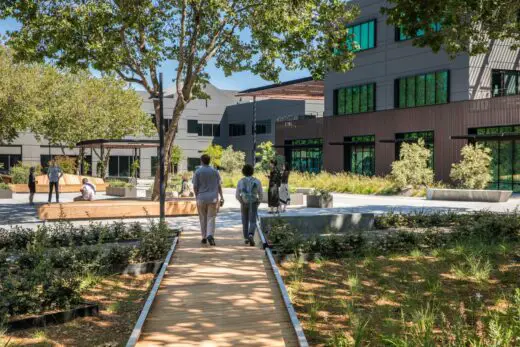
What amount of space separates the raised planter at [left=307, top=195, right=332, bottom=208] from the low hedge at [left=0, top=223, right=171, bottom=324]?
1282 cm

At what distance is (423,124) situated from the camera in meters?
38.5

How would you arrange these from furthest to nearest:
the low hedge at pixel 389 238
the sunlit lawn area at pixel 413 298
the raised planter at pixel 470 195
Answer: the raised planter at pixel 470 195
the low hedge at pixel 389 238
the sunlit lawn area at pixel 413 298

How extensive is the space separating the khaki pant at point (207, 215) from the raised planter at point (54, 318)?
175 inches

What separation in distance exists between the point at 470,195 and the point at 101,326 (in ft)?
79.5

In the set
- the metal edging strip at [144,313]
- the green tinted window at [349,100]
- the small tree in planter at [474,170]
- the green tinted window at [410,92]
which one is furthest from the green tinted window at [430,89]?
the metal edging strip at [144,313]

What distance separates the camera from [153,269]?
33.0ft

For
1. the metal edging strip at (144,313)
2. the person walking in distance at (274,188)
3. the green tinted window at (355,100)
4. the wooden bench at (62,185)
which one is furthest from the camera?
the green tinted window at (355,100)

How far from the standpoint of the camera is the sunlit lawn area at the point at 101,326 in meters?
6.31

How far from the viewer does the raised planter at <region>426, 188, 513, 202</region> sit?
27.1m

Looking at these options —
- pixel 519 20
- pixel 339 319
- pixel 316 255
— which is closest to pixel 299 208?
pixel 519 20

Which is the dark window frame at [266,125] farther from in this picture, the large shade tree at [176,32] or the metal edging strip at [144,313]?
the metal edging strip at [144,313]

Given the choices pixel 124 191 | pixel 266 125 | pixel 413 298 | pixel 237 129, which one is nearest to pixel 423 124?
pixel 124 191

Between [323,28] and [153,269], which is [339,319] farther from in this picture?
[323,28]

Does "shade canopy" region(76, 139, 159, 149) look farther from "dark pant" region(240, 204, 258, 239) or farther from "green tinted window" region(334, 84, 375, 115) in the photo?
"dark pant" region(240, 204, 258, 239)
